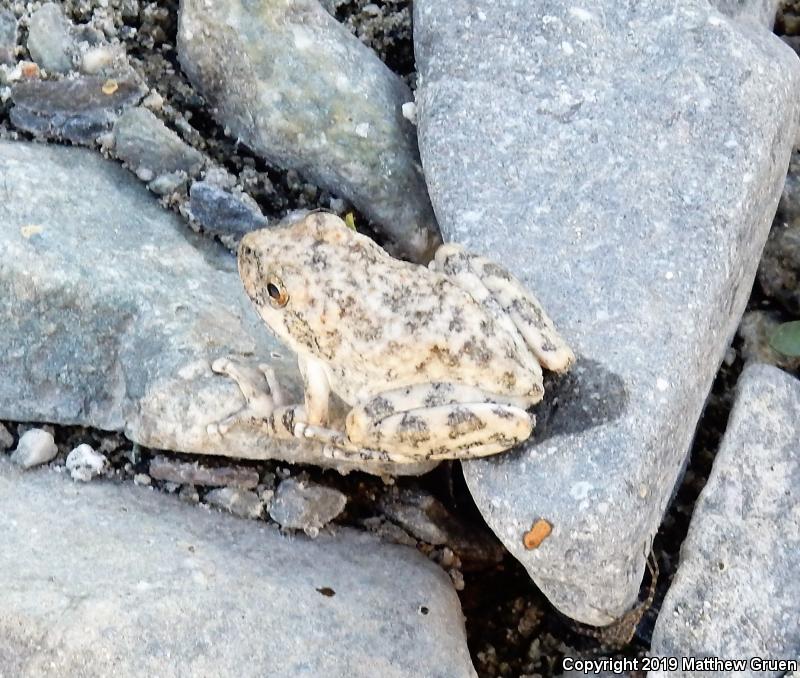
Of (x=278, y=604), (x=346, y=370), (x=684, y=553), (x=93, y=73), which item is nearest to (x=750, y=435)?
(x=684, y=553)

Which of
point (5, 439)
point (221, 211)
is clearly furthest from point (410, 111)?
point (5, 439)

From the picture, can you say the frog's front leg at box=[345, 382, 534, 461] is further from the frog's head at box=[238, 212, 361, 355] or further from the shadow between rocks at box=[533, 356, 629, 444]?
the frog's head at box=[238, 212, 361, 355]

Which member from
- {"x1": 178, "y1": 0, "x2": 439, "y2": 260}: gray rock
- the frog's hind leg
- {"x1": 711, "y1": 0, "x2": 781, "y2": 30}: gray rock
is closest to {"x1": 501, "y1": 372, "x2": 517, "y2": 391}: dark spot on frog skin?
the frog's hind leg

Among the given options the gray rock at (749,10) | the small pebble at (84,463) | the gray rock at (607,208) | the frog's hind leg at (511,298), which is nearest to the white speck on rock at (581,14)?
the gray rock at (607,208)

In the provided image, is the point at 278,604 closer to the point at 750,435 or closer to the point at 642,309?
the point at 642,309

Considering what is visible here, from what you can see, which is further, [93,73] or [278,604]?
[93,73]
